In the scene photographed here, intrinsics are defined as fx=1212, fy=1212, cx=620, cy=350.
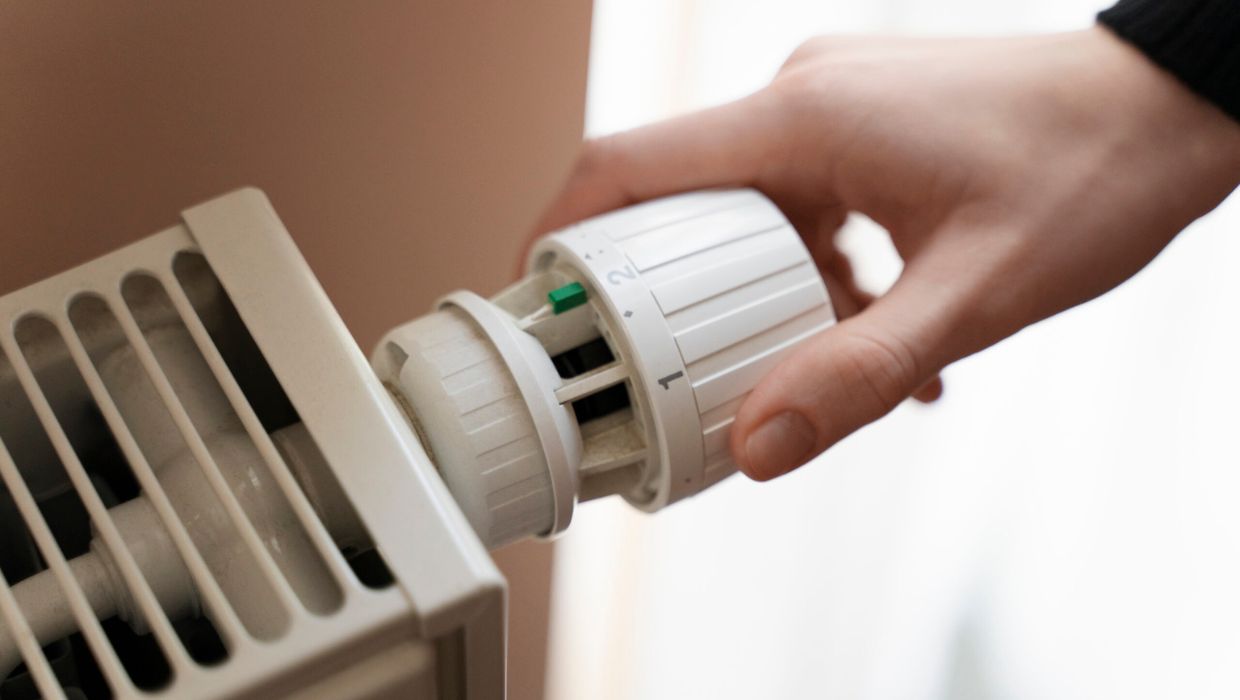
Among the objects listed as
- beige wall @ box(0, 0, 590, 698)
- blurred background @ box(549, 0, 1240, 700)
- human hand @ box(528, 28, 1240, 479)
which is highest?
beige wall @ box(0, 0, 590, 698)

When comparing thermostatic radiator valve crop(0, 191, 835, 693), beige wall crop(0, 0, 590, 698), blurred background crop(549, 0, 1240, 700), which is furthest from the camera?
blurred background crop(549, 0, 1240, 700)

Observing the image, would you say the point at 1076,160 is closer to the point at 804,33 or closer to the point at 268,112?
the point at 804,33

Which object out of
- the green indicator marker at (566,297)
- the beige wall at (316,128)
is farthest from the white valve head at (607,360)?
the beige wall at (316,128)

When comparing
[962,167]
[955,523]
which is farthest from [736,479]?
[962,167]

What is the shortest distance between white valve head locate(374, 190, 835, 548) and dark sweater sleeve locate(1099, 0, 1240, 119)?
0.60 feet

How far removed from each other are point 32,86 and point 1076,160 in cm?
39

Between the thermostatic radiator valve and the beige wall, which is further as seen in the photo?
the beige wall

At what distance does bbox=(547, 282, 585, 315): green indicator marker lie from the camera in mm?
406

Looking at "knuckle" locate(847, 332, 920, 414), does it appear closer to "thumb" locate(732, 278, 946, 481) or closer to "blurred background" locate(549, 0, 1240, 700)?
"thumb" locate(732, 278, 946, 481)

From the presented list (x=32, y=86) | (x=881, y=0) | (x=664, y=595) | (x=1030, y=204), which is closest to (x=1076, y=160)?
(x=1030, y=204)

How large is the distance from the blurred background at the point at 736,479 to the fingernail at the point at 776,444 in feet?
0.73

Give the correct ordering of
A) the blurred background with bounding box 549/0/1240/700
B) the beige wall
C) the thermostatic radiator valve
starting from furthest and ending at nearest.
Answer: the blurred background with bounding box 549/0/1240/700 < the beige wall < the thermostatic radiator valve

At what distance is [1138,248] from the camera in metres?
0.49

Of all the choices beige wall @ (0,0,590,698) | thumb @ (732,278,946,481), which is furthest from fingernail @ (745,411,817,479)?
beige wall @ (0,0,590,698)
